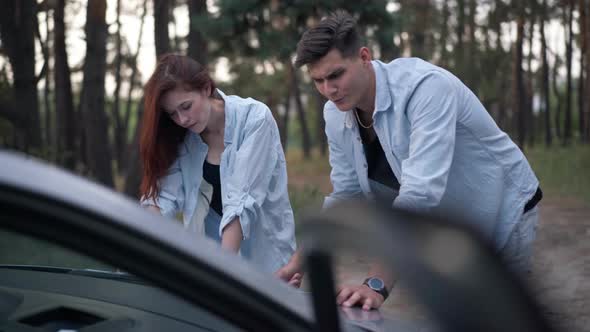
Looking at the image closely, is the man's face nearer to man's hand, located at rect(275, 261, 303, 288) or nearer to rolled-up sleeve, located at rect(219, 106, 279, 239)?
rolled-up sleeve, located at rect(219, 106, 279, 239)

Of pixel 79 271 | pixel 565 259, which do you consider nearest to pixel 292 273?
pixel 79 271

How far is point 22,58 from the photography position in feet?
43.1

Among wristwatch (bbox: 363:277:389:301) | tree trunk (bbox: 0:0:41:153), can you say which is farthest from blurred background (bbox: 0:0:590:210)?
wristwatch (bbox: 363:277:389:301)

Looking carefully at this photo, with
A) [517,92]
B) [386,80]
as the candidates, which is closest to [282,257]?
[386,80]

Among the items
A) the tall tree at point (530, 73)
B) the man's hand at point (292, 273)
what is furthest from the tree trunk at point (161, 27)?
the tall tree at point (530, 73)

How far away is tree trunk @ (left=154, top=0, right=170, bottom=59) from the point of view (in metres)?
14.7

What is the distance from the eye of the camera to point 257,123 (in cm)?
363

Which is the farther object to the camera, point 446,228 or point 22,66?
point 22,66

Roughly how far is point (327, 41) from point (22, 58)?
35.7ft

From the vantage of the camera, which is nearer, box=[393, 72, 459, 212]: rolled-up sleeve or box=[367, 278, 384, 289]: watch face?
box=[367, 278, 384, 289]: watch face

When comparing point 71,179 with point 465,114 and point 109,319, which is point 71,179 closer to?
point 109,319

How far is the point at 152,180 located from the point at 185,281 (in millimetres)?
2377

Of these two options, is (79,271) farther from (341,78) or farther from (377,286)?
(341,78)

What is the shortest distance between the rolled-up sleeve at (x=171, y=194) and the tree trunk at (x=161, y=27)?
36.5 feet
